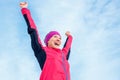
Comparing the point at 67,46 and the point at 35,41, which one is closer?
the point at 35,41

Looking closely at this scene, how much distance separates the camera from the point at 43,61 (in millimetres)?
6000

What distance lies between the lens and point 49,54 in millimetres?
6047

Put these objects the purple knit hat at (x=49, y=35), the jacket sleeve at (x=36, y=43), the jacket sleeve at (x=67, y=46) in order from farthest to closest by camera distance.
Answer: the jacket sleeve at (x=67, y=46) → the purple knit hat at (x=49, y=35) → the jacket sleeve at (x=36, y=43)

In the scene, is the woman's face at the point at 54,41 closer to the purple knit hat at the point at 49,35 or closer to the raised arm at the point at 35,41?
the purple knit hat at the point at 49,35

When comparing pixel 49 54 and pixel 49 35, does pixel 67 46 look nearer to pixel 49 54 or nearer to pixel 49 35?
pixel 49 35

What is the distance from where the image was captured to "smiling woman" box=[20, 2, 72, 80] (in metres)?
5.78

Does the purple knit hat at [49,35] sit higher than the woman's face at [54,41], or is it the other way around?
the purple knit hat at [49,35]

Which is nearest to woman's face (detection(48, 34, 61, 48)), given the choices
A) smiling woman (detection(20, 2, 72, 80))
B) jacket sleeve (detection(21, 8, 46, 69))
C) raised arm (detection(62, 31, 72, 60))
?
smiling woman (detection(20, 2, 72, 80))

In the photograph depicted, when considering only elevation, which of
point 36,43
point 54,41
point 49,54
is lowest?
point 49,54

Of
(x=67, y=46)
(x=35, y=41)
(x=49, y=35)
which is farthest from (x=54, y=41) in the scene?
(x=67, y=46)

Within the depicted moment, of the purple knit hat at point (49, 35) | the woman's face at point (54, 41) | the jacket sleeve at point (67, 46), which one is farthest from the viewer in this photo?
the jacket sleeve at point (67, 46)

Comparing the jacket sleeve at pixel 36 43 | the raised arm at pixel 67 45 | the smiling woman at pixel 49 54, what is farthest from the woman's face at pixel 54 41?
the raised arm at pixel 67 45

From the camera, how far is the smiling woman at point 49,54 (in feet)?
19.0

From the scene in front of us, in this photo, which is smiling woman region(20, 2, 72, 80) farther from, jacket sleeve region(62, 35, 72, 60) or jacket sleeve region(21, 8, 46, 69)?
jacket sleeve region(62, 35, 72, 60)
